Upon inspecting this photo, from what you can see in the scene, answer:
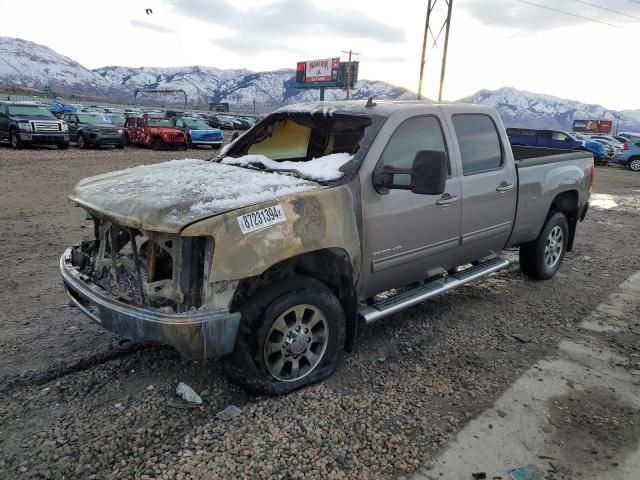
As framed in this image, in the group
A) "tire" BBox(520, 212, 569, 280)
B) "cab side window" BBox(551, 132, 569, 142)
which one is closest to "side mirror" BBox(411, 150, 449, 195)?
"tire" BBox(520, 212, 569, 280)

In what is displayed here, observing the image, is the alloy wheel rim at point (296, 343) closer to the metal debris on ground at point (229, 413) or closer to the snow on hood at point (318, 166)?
the metal debris on ground at point (229, 413)

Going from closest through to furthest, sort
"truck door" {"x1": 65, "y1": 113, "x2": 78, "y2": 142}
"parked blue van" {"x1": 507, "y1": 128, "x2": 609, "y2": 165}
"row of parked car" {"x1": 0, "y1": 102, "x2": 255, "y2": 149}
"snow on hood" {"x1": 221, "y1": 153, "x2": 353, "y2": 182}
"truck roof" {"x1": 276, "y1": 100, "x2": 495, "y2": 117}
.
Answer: "snow on hood" {"x1": 221, "y1": 153, "x2": 353, "y2": 182}
"truck roof" {"x1": 276, "y1": 100, "x2": 495, "y2": 117}
"row of parked car" {"x1": 0, "y1": 102, "x2": 255, "y2": 149}
"truck door" {"x1": 65, "y1": 113, "x2": 78, "y2": 142}
"parked blue van" {"x1": 507, "y1": 128, "x2": 609, "y2": 165}

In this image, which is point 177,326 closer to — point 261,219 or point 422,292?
point 261,219

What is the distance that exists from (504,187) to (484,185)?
1.18 feet

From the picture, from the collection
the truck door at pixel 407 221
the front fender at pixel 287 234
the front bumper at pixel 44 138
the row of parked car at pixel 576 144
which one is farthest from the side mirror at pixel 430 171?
the row of parked car at pixel 576 144

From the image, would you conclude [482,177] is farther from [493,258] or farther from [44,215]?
[44,215]

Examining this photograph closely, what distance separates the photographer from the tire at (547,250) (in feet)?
18.2

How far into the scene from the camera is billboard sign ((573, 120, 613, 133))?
2923 inches

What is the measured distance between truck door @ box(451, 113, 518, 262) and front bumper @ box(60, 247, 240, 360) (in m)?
2.34

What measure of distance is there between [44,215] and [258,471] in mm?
7128

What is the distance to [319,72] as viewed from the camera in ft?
234

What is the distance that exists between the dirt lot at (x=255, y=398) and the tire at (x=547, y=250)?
264mm

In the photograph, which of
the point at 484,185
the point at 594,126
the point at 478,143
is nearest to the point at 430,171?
the point at 484,185

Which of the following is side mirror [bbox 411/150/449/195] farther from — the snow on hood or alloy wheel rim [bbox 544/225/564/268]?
alloy wheel rim [bbox 544/225/564/268]
